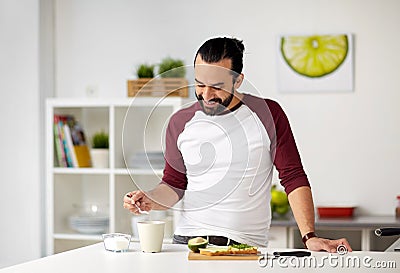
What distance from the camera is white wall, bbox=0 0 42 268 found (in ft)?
15.4

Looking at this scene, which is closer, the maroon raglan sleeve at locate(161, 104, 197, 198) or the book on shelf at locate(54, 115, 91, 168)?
the maroon raglan sleeve at locate(161, 104, 197, 198)

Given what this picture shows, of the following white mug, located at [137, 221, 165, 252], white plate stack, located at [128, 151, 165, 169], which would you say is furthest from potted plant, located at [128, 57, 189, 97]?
white mug, located at [137, 221, 165, 252]

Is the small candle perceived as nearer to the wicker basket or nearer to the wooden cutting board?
the wooden cutting board

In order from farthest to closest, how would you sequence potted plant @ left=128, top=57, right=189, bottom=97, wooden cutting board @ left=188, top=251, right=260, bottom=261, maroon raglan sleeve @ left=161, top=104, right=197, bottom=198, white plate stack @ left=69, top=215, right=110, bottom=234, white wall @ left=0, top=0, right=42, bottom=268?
white wall @ left=0, top=0, right=42, bottom=268 → white plate stack @ left=69, top=215, right=110, bottom=234 → maroon raglan sleeve @ left=161, top=104, right=197, bottom=198 → potted plant @ left=128, top=57, right=189, bottom=97 → wooden cutting board @ left=188, top=251, right=260, bottom=261

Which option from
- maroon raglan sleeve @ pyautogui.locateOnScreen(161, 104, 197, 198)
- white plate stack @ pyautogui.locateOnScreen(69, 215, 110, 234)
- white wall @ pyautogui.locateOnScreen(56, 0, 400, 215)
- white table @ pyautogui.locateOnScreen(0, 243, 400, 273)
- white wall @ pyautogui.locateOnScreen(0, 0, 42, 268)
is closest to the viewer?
white table @ pyautogui.locateOnScreen(0, 243, 400, 273)

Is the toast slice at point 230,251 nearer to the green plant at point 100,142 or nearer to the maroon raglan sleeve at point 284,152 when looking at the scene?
the maroon raglan sleeve at point 284,152

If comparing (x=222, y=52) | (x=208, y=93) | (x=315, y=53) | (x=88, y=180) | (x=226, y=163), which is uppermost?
(x=315, y=53)

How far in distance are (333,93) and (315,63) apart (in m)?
0.21

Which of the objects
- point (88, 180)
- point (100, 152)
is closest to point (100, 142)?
point (100, 152)

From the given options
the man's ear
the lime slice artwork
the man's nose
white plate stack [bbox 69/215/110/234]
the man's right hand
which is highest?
the lime slice artwork

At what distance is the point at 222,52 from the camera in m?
2.46

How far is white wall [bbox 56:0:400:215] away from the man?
179 cm

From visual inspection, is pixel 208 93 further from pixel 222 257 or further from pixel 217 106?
pixel 222 257

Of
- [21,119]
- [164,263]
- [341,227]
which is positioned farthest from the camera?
[21,119]
